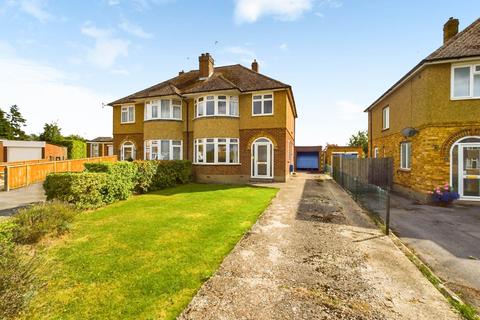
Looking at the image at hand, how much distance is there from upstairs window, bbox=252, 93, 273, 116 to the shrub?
8.03 metres

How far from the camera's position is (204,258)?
4.68 metres

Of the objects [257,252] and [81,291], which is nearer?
[81,291]

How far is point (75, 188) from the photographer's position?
8430mm

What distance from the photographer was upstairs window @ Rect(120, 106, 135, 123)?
840 inches

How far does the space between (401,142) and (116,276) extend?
606 inches

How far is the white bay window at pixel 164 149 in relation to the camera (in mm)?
18984

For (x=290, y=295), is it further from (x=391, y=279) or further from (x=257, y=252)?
(x=391, y=279)

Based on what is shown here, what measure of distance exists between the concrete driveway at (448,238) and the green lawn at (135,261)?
4017 millimetres

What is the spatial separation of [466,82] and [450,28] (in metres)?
5.89

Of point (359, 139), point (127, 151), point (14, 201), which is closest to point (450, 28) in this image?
point (14, 201)

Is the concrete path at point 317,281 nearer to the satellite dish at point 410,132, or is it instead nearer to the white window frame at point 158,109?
the satellite dish at point 410,132

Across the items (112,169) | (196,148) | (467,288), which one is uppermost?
(196,148)

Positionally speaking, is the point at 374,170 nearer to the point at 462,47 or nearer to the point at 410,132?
the point at 410,132

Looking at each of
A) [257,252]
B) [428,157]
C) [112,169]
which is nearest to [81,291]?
[257,252]
